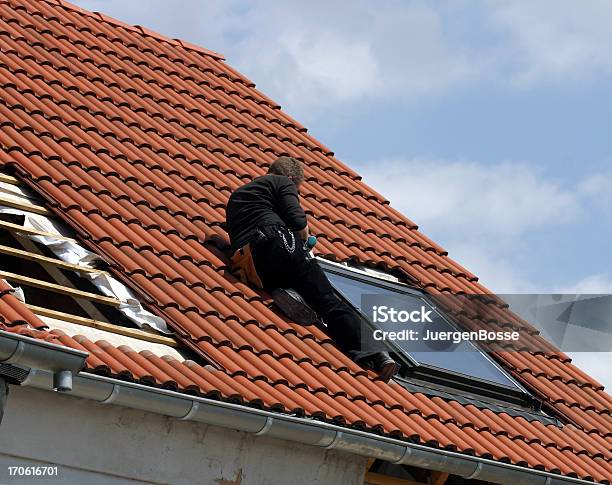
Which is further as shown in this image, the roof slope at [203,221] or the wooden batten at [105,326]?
the roof slope at [203,221]

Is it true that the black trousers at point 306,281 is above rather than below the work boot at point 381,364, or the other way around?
above

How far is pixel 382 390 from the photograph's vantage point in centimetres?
838

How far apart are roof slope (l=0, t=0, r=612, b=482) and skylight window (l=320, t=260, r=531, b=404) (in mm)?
263

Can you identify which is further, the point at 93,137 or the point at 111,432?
the point at 93,137

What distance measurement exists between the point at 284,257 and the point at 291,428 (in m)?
1.84

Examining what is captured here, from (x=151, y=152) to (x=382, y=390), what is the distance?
3.00 metres

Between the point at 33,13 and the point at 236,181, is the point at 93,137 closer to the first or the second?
the point at 236,181

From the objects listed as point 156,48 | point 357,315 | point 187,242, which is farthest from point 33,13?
point 357,315

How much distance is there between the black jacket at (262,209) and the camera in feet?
28.7

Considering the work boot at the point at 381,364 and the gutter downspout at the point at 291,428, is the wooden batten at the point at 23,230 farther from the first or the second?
the work boot at the point at 381,364

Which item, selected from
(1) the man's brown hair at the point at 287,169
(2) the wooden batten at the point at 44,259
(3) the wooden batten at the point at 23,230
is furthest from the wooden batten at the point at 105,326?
(1) the man's brown hair at the point at 287,169

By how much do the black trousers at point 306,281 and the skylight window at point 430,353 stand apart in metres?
0.29

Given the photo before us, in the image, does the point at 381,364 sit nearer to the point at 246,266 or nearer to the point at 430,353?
the point at 430,353

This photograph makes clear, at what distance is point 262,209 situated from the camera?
8.75 meters
